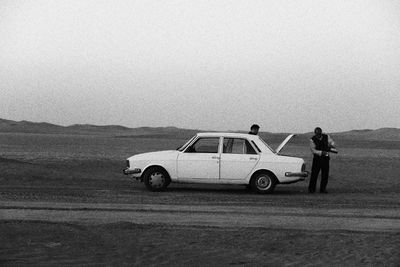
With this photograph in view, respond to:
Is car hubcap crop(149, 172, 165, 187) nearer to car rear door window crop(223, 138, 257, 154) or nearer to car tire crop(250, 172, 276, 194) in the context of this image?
car rear door window crop(223, 138, 257, 154)

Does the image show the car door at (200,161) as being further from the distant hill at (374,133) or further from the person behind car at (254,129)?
the distant hill at (374,133)

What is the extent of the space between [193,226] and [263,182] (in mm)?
6991

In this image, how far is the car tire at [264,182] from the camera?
1880 centimetres

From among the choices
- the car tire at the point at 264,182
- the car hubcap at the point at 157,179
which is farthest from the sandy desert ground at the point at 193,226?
the car hubcap at the point at 157,179

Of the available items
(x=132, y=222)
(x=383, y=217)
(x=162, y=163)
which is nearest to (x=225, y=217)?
(x=132, y=222)

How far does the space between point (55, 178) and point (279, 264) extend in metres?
15.5

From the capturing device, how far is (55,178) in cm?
2356

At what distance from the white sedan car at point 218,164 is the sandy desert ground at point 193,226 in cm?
42

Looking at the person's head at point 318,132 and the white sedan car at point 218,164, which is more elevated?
the person's head at point 318,132

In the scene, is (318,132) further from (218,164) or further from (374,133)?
(374,133)

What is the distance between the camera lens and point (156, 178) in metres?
18.9

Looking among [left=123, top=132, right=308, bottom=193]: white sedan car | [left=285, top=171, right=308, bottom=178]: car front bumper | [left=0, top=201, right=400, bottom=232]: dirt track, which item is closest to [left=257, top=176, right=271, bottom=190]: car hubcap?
[left=123, top=132, right=308, bottom=193]: white sedan car

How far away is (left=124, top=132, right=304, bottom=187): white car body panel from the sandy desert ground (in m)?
0.45

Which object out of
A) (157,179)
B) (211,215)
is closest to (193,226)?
(211,215)
